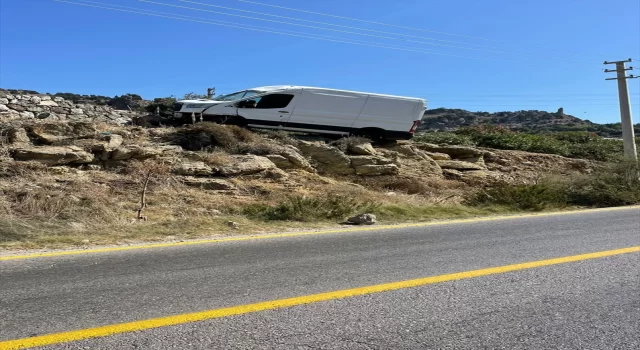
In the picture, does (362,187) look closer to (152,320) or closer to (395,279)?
(395,279)

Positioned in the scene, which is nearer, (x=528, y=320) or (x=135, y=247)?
(x=528, y=320)

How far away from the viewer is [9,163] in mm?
10164

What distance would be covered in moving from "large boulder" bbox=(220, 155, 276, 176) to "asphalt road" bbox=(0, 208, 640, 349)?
5.59m

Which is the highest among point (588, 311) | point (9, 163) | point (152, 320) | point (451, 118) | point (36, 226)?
point (451, 118)

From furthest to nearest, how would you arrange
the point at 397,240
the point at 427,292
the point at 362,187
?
1. the point at 362,187
2. the point at 397,240
3. the point at 427,292

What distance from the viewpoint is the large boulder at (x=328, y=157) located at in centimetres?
1488

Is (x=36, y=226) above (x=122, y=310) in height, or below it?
above

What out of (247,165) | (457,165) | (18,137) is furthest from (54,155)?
(457,165)

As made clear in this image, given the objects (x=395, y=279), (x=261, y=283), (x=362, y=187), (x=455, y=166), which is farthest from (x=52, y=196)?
(x=455, y=166)

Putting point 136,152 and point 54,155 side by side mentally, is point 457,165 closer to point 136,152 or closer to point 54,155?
point 136,152

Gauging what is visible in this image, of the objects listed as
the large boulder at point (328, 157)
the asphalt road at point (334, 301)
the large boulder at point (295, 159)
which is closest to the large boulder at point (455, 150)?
the large boulder at point (328, 157)

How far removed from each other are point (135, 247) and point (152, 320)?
2.99 meters

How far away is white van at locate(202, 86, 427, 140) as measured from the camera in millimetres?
15383

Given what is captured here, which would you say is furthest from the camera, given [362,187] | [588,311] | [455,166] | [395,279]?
[455,166]
